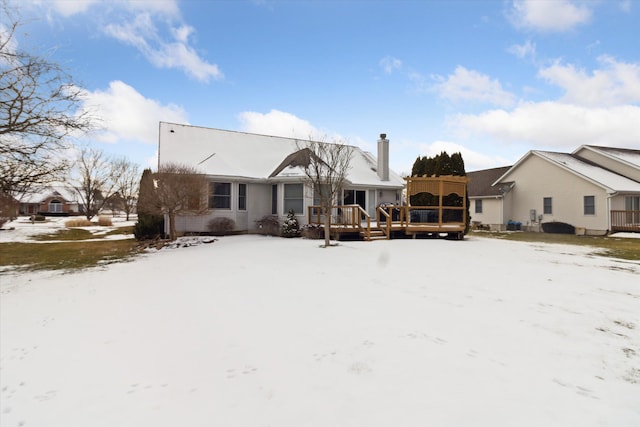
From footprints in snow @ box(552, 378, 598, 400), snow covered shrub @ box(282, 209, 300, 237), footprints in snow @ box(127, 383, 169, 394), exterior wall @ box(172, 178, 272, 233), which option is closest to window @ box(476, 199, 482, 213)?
snow covered shrub @ box(282, 209, 300, 237)

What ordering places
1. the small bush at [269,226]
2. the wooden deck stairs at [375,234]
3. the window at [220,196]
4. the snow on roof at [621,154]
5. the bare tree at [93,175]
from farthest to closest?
the bare tree at [93,175]
the snow on roof at [621,154]
the small bush at [269,226]
the window at [220,196]
the wooden deck stairs at [375,234]

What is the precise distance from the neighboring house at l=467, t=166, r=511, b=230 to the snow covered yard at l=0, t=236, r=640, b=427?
19882 mm

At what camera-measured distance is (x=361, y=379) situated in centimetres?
326

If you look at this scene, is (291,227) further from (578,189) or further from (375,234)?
(578,189)

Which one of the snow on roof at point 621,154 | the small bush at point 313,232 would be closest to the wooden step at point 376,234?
the small bush at point 313,232

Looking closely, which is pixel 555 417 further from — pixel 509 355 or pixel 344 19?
pixel 344 19

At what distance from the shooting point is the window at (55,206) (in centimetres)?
5969

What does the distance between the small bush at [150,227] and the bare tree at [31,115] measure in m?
7.56

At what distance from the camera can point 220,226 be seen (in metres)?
16.8

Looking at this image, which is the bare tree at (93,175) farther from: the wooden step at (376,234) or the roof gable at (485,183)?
the roof gable at (485,183)

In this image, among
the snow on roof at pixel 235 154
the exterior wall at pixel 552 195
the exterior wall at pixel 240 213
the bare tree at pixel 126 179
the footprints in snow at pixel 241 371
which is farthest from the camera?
the bare tree at pixel 126 179

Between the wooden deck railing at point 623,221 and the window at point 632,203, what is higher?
the window at point 632,203

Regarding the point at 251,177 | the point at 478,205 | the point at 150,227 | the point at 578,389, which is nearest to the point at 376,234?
the point at 251,177

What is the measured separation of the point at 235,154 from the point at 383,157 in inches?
362
